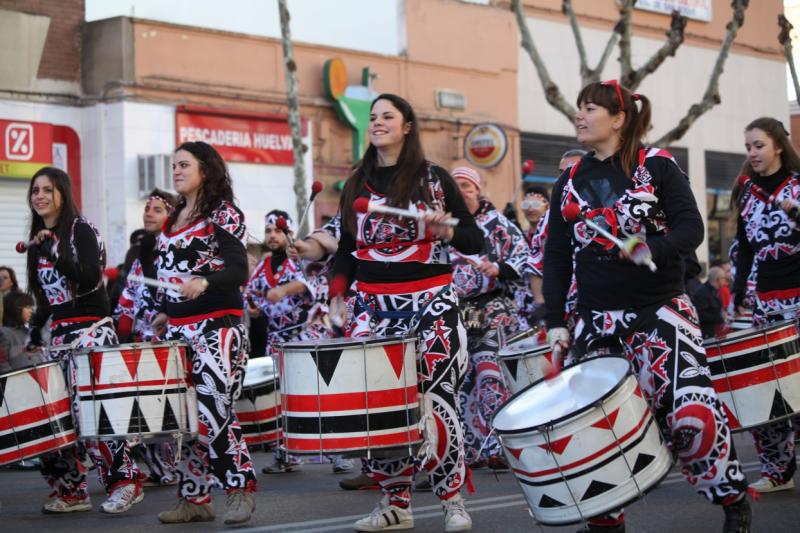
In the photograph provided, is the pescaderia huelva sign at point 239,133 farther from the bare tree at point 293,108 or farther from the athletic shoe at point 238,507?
the athletic shoe at point 238,507

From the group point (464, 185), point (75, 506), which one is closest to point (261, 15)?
point (464, 185)

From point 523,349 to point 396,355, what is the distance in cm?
222

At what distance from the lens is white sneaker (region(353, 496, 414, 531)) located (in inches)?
280

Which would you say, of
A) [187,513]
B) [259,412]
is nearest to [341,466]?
[259,412]

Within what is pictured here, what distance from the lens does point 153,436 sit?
299 inches

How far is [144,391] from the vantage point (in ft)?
24.9

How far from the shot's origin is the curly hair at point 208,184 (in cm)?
763

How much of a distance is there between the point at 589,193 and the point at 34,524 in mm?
4035

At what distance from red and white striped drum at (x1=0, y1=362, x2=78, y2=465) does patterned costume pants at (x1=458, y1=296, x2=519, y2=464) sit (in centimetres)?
320

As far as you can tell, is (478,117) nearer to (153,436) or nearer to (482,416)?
(482,416)

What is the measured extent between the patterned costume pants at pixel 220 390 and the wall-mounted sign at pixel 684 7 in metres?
30.1

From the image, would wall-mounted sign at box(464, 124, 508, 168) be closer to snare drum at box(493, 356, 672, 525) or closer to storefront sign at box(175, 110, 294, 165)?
storefront sign at box(175, 110, 294, 165)

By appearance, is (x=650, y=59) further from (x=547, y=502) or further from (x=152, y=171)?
(x=547, y=502)

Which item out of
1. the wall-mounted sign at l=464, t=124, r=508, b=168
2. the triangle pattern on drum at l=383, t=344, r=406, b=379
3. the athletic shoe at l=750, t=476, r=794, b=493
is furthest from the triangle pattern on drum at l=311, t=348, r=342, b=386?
the wall-mounted sign at l=464, t=124, r=508, b=168
